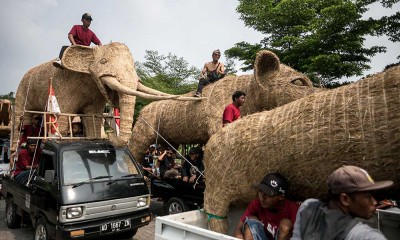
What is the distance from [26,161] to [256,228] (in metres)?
5.46

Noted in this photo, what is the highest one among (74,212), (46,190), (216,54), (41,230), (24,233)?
(216,54)

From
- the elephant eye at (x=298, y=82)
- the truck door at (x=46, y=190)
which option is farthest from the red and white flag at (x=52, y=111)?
the elephant eye at (x=298, y=82)

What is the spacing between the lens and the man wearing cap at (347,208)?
5.74 feet

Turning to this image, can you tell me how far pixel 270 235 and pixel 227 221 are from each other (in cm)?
92

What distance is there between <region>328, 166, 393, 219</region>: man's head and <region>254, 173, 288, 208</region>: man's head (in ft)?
2.91

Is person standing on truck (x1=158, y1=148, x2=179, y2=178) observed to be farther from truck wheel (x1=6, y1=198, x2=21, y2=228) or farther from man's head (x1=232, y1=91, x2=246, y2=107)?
man's head (x1=232, y1=91, x2=246, y2=107)

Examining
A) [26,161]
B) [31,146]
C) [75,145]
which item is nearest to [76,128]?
[31,146]

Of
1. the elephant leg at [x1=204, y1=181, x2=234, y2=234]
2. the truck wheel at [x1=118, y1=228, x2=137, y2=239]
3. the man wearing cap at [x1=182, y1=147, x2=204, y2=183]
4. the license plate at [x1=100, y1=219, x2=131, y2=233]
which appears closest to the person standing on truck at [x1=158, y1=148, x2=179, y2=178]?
the man wearing cap at [x1=182, y1=147, x2=204, y2=183]

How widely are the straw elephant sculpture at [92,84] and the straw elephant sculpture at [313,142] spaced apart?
277 cm

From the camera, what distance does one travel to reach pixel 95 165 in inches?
212

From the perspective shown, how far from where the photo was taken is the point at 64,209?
460 cm

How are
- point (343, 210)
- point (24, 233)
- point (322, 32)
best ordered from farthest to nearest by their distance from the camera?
point (322, 32)
point (24, 233)
point (343, 210)

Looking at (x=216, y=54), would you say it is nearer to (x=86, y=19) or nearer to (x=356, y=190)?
(x=86, y=19)

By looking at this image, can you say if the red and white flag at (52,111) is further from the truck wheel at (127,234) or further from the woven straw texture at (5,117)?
the woven straw texture at (5,117)
